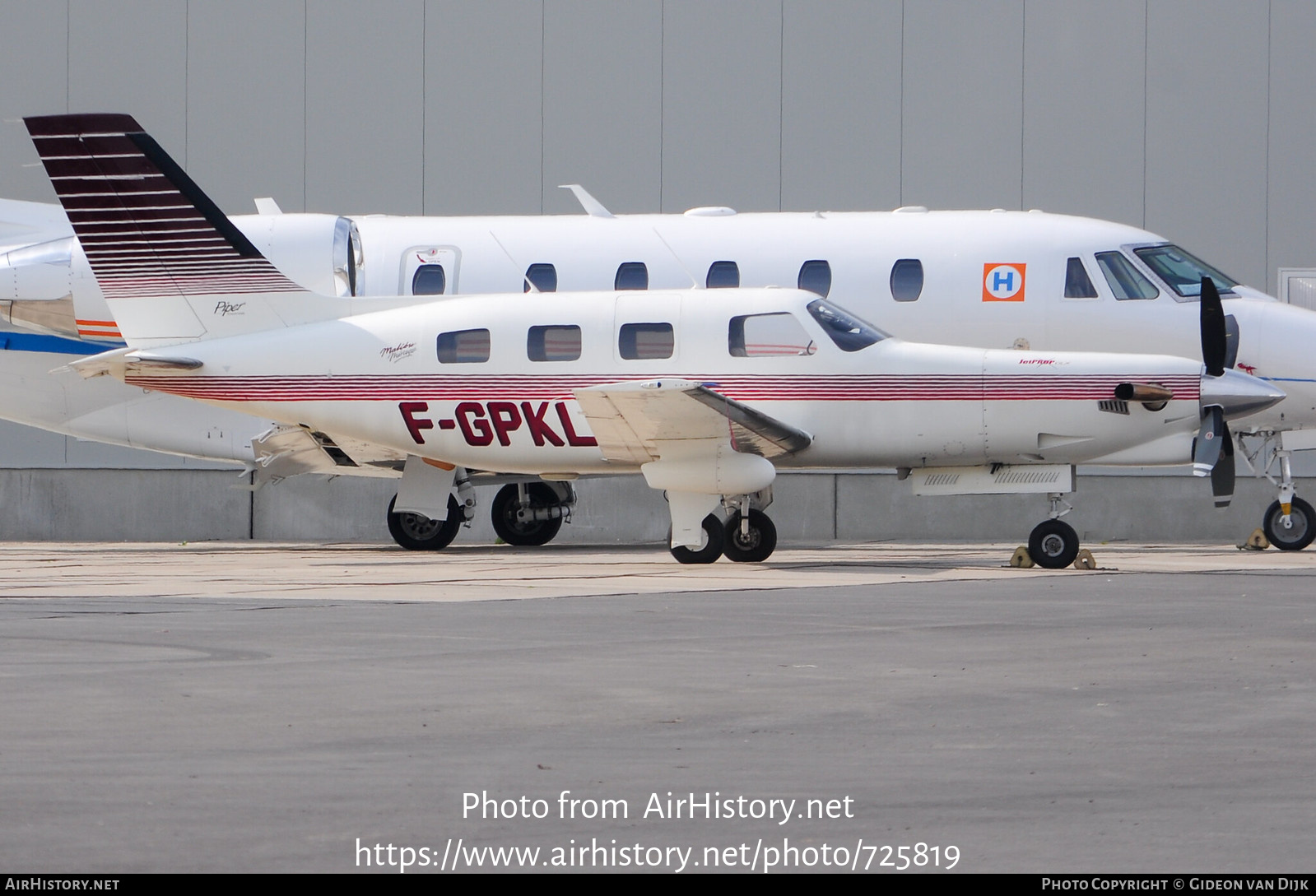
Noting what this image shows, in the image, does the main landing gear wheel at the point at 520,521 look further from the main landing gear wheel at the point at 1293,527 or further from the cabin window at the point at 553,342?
the main landing gear wheel at the point at 1293,527

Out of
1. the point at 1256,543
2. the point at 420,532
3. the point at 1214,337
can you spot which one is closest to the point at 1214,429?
the point at 1214,337

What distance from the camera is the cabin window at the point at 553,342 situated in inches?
687

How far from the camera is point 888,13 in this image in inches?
1012

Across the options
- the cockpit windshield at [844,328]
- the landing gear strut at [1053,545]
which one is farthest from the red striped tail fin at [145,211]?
the landing gear strut at [1053,545]

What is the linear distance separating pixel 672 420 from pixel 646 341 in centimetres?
157

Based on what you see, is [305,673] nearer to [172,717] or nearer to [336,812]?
[172,717]

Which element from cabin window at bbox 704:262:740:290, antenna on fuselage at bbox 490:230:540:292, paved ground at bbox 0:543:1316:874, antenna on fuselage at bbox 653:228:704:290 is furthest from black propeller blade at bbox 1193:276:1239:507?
antenna on fuselage at bbox 490:230:540:292

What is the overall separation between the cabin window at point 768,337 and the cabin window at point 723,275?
2.63 m

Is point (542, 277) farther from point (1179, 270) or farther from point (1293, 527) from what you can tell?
point (1293, 527)

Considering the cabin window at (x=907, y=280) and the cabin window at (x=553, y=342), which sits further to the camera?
the cabin window at (x=907, y=280)

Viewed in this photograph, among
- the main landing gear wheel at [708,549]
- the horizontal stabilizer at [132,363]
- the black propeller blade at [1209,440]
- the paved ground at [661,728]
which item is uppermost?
the horizontal stabilizer at [132,363]

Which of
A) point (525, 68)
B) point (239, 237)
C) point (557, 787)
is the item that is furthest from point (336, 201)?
point (557, 787)

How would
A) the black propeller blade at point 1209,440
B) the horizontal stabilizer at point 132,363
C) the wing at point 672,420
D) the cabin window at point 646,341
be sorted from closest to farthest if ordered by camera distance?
1. the black propeller blade at point 1209,440
2. the wing at point 672,420
3. the cabin window at point 646,341
4. the horizontal stabilizer at point 132,363

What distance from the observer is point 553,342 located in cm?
1747
